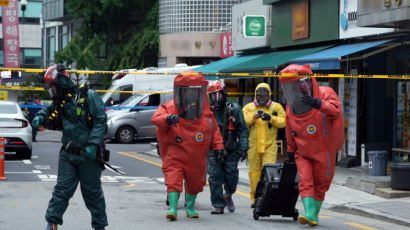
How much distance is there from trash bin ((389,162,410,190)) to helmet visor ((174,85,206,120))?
175 inches

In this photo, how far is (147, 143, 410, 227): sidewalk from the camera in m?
11.8

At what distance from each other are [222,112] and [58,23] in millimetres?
49373

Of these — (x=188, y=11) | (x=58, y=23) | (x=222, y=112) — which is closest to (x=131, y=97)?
(x=188, y=11)

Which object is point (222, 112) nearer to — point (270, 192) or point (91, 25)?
point (270, 192)

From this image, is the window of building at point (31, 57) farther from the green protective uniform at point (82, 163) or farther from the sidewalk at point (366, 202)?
the green protective uniform at point (82, 163)

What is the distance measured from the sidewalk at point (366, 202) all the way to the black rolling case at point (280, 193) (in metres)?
1.50

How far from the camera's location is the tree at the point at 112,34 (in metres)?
44.4

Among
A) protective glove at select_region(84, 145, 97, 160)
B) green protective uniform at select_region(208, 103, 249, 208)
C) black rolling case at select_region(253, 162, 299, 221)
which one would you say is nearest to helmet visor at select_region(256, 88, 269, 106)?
green protective uniform at select_region(208, 103, 249, 208)

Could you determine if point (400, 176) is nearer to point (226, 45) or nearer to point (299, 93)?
point (299, 93)

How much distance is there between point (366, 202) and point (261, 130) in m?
2.14

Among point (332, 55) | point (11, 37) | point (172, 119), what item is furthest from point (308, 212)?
point (11, 37)

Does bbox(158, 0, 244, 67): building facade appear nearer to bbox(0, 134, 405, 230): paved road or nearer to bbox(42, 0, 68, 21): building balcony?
bbox(42, 0, 68, 21): building balcony

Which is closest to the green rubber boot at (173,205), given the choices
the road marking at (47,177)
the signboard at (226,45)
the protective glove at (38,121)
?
the protective glove at (38,121)

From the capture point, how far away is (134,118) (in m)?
31.6
